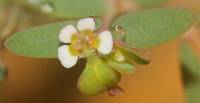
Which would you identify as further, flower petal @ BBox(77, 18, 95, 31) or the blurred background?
the blurred background

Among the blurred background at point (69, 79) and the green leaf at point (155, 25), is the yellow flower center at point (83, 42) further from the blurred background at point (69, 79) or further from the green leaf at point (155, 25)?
the blurred background at point (69, 79)

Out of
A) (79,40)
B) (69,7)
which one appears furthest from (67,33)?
(69,7)

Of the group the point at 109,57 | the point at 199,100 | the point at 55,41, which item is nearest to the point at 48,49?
the point at 55,41

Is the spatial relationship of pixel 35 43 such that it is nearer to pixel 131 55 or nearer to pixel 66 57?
pixel 66 57

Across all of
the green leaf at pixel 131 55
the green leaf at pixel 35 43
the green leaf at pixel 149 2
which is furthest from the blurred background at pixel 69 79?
the green leaf at pixel 131 55

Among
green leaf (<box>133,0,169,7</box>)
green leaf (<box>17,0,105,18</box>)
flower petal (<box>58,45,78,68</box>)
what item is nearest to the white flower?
flower petal (<box>58,45,78,68</box>)

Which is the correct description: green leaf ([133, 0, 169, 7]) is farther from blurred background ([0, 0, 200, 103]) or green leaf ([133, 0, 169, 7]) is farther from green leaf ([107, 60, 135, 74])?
green leaf ([107, 60, 135, 74])
